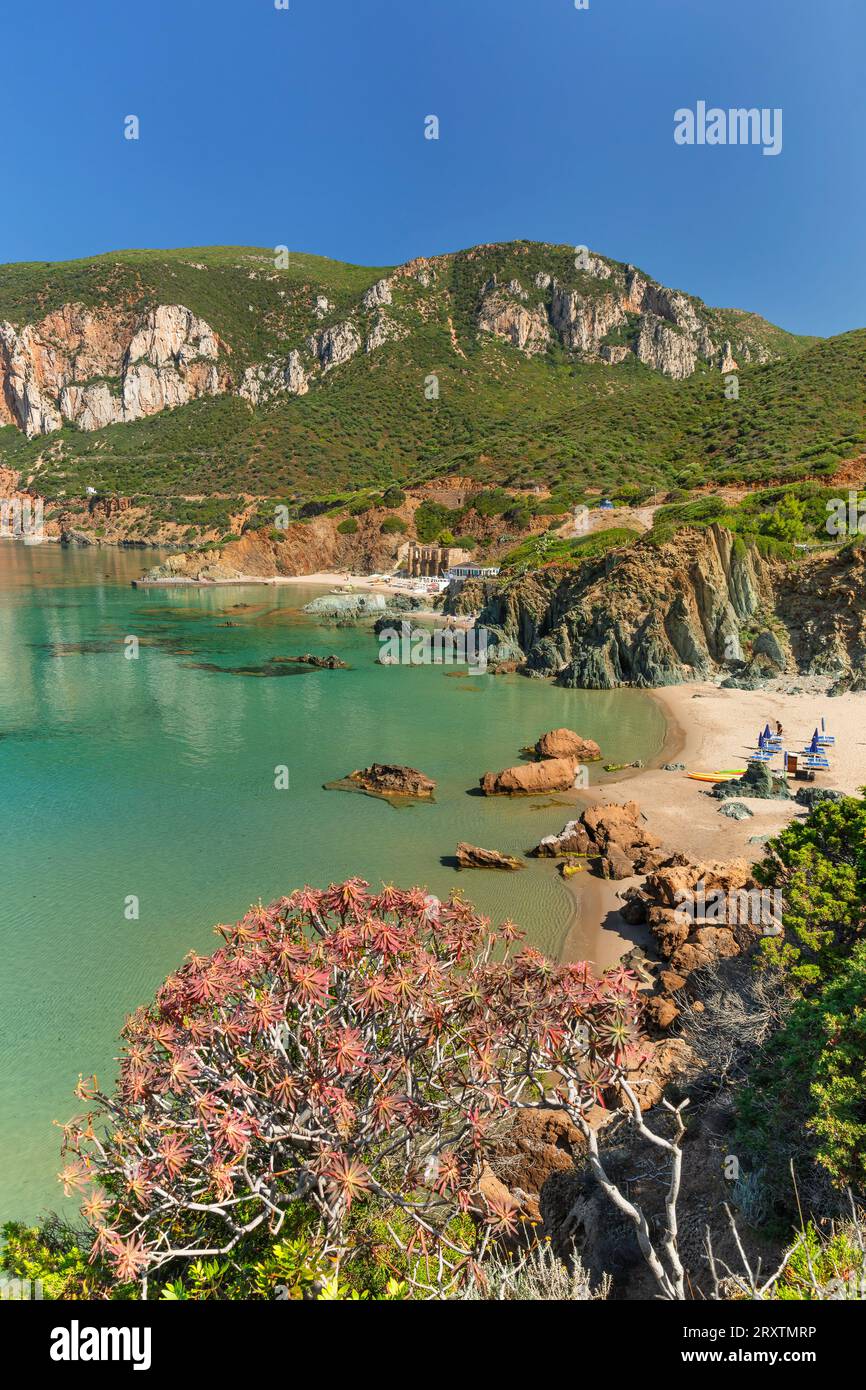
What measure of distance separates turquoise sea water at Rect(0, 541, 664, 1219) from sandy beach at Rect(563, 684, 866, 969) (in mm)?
844

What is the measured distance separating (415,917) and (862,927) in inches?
223

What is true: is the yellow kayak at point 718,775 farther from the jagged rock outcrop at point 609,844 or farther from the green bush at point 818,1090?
the green bush at point 818,1090

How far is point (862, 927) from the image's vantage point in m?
7.95

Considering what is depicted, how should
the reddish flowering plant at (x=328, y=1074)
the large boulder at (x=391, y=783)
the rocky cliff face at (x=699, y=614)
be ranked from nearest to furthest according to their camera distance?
the reddish flowering plant at (x=328, y=1074)
the large boulder at (x=391, y=783)
the rocky cliff face at (x=699, y=614)

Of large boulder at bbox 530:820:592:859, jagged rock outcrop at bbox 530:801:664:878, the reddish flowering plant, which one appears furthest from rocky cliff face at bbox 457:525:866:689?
the reddish flowering plant

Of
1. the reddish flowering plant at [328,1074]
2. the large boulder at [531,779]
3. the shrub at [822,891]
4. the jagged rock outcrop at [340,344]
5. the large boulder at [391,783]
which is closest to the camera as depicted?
the reddish flowering plant at [328,1074]

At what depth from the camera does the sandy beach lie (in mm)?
13656

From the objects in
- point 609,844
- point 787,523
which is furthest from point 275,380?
point 609,844

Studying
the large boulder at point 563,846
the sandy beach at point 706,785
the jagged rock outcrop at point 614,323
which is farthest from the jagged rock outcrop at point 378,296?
the large boulder at point 563,846

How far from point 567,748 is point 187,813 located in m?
11.5

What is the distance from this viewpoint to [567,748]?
22.4m

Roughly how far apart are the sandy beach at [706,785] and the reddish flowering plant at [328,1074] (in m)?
6.96

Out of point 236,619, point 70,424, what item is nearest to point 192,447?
point 70,424

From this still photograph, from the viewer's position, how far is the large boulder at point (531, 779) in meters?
19.7
